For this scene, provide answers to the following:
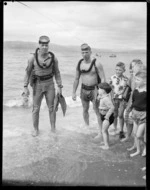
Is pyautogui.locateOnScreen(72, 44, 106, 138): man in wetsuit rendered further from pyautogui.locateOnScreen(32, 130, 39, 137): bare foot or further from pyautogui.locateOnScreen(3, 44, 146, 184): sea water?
pyautogui.locateOnScreen(32, 130, 39, 137): bare foot

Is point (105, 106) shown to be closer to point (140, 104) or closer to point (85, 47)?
point (140, 104)

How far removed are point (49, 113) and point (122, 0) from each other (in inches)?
80.2

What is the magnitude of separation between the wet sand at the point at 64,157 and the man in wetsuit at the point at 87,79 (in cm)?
12

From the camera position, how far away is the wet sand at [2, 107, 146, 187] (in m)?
4.39

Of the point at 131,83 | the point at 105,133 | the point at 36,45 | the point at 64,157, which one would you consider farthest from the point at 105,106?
the point at 36,45

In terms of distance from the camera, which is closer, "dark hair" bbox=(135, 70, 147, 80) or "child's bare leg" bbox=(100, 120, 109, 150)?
"dark hair" bbox=(135, 70, 147, 80)

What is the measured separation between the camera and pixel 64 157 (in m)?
4.55

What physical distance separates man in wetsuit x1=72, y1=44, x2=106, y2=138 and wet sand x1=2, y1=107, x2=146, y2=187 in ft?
0.40

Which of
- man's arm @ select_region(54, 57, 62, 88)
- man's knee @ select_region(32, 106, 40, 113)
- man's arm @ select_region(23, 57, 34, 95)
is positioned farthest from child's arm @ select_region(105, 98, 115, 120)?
man's arm @ select_region(23, 57, 34, 95)

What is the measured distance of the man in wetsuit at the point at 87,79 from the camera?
454 cm

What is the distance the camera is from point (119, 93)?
4543 millimetres

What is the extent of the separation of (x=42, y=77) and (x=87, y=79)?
696 mm

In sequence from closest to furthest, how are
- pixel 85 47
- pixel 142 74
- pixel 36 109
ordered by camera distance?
1. pixel 142 74
2. pixel 85 47
3. pixel 36 109

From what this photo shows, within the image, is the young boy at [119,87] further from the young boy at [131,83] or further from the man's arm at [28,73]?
the man's arm at [28,73]
